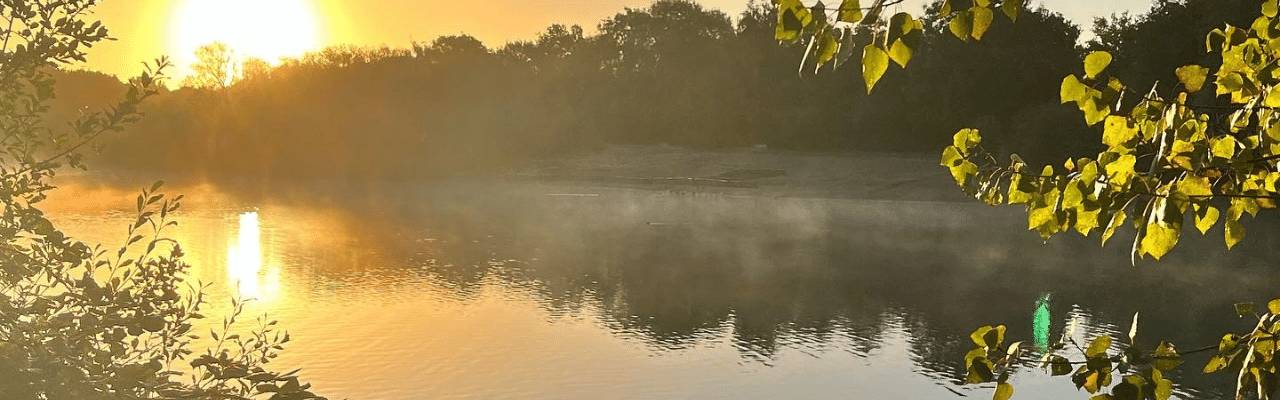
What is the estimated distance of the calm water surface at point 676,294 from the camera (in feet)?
59.3

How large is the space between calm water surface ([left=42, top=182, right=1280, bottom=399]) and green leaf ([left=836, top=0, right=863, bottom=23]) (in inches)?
537

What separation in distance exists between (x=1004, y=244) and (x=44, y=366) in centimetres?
3399

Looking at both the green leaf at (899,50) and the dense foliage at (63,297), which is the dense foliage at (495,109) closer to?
the dense foliage at (63,297)

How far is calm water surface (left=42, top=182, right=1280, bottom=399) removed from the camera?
59.3 ft

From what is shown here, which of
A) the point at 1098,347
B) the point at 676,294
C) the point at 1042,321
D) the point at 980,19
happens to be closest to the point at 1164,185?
the point at 1098,347

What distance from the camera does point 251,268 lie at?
1139 inches

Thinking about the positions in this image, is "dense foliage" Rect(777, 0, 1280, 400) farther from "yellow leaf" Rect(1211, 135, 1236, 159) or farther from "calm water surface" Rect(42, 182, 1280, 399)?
"calm water surface" Rect(42, 182, 1280, 399)

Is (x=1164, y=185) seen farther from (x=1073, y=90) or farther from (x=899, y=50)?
(x=899, y=50)

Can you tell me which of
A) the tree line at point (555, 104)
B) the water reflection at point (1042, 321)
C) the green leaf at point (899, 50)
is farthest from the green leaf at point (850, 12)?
the tree line at point (555, 104)

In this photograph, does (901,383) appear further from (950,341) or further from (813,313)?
(813,313)

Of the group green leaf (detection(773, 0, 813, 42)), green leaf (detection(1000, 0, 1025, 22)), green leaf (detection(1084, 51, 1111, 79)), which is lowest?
green leaf (detection(1084, 51, 1111, 79))

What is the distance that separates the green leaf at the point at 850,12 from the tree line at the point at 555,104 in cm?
5332

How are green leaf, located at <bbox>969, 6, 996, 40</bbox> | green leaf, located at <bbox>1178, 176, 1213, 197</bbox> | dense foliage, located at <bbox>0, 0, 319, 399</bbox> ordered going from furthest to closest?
dense foliage, located at <bbox>0, 0, 319, 399</bbox>, green leaf, located at <bbox>1178, 176, 1213, 197</bbox>, green leaf, located at <bbox>969, 6, 996, 40</bbox>

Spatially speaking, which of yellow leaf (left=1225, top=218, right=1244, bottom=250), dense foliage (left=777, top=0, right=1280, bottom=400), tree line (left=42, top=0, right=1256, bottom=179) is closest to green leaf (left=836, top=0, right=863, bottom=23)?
dense foliage (left=777, top=0, right=1280, bottom=400)
